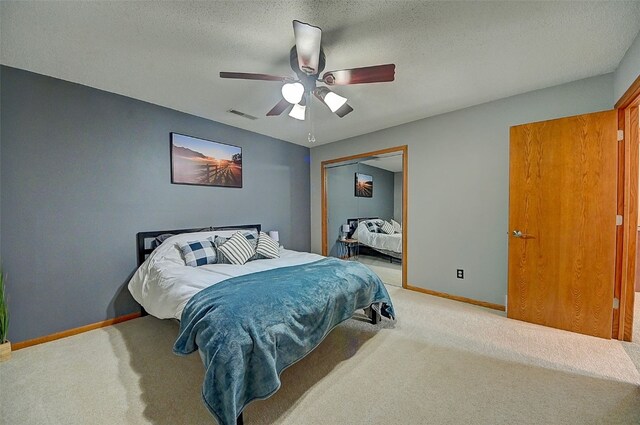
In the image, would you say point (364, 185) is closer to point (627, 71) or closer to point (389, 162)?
point (389, 162)

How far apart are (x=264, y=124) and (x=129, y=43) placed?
1.94 meters

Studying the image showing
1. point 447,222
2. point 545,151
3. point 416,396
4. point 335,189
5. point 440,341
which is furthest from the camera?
point 335,189

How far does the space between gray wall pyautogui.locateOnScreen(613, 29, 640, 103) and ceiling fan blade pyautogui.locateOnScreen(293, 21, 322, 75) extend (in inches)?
93.3

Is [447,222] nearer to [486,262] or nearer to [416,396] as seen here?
[486,262]

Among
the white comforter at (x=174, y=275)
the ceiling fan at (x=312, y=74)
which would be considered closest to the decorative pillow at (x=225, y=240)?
the white comforter at (x=174, y=275)

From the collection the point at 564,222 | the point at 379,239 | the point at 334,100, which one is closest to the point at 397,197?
the point at 379,239

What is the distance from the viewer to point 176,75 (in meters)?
2.40

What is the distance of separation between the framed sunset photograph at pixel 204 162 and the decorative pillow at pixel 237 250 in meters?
1.05

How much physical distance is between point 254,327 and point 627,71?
3.47 m

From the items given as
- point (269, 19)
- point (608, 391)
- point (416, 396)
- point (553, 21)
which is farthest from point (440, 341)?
point (269, 19)

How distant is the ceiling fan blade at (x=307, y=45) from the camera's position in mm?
1542

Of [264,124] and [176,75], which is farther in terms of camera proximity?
[264,124]

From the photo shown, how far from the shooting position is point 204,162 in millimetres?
3523

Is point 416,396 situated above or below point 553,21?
below
